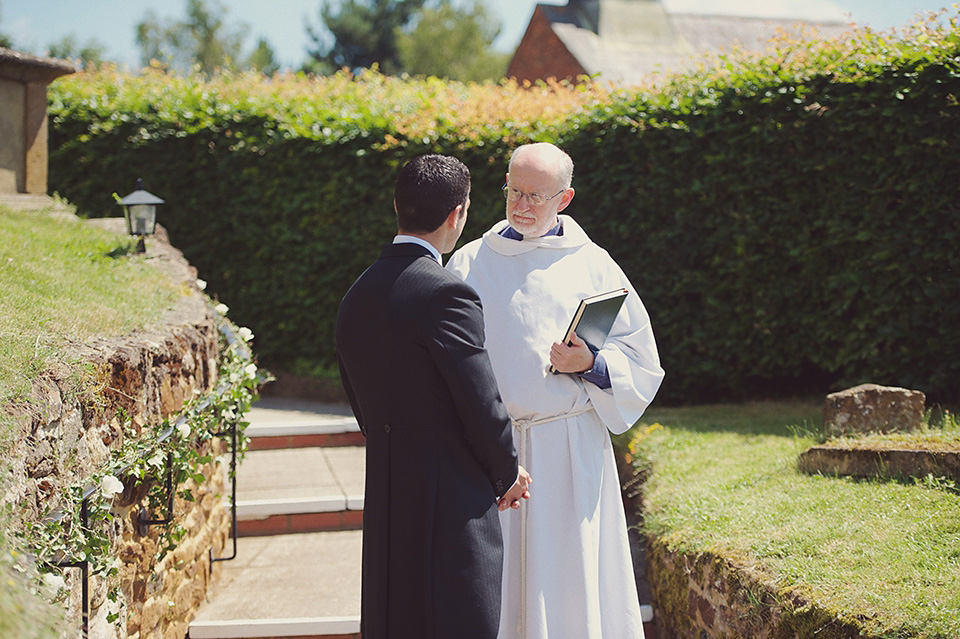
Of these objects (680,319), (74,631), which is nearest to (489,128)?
(680,319)

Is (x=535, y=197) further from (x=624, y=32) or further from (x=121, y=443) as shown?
(x=624, y=32)

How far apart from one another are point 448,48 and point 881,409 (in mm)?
35418

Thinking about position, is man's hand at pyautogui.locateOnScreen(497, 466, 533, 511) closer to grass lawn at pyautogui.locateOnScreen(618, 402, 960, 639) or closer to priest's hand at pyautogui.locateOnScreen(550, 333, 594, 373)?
priest's hand at pyautogui.locateOnScreen(550, 333, 594, 373)

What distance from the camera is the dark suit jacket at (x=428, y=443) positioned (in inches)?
99.7

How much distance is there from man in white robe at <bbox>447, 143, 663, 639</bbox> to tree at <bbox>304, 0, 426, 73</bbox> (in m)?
38.8

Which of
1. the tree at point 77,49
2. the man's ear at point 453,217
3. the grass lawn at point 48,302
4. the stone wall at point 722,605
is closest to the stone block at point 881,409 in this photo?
the stone wall at point 722,605

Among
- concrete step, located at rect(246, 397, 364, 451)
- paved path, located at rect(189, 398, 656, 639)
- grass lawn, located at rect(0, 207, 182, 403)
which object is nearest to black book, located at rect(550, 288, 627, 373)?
grass lawn, located at rect(0, 207, 182, 403)

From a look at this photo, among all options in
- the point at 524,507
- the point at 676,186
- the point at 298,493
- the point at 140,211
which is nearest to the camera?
the point at 524,507

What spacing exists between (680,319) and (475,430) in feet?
17.2

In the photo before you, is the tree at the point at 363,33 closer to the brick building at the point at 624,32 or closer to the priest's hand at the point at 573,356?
the brick building at the point at 624,32

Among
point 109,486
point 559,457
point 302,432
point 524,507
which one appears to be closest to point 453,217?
point 559,457

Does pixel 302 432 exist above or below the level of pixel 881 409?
below

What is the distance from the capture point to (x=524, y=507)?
3.18 metres

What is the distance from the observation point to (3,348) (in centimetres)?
311
